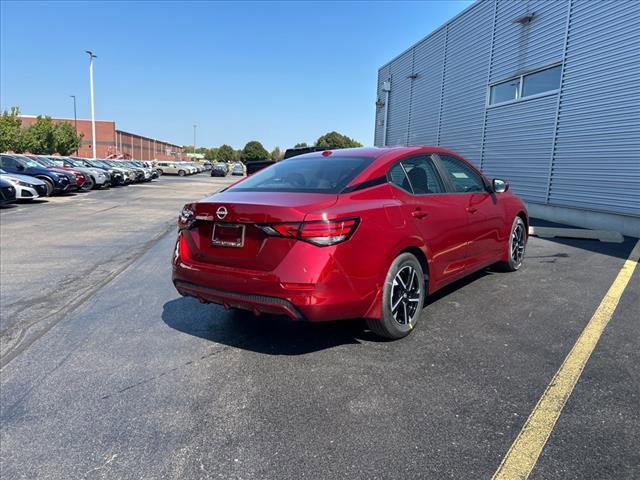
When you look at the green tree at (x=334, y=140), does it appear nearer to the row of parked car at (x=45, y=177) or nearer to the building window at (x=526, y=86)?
the row of parked car at (x=45, y=177)

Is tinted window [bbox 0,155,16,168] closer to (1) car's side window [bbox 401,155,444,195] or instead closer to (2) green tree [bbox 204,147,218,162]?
(1) car's side window [bbox 401,155,444,195]

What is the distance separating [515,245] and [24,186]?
617 inches

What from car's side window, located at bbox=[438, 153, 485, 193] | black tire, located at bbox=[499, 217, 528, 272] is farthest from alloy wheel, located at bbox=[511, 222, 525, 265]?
car's side window, located at bbox=[438, 153, 485, 193]

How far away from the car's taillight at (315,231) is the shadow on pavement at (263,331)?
72cm

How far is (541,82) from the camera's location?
39.5 ft

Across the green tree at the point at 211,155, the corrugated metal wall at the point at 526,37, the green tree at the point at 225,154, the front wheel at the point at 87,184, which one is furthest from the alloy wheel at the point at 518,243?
the green tree at the point at 211,155

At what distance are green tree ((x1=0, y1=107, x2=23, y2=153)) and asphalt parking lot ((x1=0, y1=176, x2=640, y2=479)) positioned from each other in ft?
178

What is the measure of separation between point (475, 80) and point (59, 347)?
1507 centimetres

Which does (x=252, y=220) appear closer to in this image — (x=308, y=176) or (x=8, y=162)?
(x=308, y=176)

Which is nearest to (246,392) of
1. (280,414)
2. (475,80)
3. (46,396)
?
(280,414)

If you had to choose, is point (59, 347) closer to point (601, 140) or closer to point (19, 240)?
point (19, 240)

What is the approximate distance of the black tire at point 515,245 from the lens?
570 centimetres

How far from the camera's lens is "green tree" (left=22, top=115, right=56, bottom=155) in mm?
53894

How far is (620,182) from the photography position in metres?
9.57
